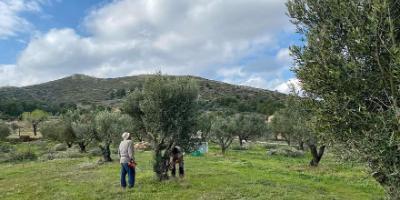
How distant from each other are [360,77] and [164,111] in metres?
16.3

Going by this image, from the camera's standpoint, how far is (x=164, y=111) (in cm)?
2650

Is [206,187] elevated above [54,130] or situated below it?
below

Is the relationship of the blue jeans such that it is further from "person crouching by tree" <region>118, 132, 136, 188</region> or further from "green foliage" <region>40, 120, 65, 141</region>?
"green foliage" <region>40, 120, 65, 141</region>

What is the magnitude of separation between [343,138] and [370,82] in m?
1.86

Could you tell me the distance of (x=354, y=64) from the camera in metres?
11.3

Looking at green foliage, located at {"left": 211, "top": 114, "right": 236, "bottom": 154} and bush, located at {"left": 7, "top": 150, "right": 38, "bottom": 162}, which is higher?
green foliage, located at {"left": 211, "top": 114, "right": 236, "bottom": 154}

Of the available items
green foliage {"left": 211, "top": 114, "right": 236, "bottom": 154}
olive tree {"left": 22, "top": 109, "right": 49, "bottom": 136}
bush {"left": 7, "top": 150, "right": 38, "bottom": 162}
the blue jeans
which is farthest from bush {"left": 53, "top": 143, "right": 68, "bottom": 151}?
olive tree {"left": 22, "top": 109, "right": 49, "bottom": 136}

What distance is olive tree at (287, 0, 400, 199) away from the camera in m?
10.9

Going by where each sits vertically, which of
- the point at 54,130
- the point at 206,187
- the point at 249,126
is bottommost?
the point at 206,187

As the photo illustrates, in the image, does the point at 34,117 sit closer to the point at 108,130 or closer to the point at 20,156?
the point at 20,156

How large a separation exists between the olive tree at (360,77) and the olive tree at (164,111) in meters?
14.2

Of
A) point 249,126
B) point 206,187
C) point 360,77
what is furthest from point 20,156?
point 360,77

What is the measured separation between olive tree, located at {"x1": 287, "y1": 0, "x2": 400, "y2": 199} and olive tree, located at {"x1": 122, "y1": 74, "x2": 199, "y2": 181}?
46.7 ft

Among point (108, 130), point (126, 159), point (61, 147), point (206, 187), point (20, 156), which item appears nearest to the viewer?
point (126, 159)
